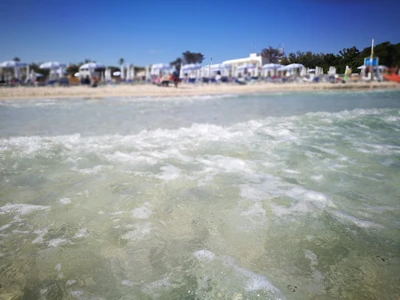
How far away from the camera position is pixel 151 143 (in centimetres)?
446

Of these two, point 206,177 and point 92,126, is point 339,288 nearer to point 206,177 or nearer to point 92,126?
point 206,177

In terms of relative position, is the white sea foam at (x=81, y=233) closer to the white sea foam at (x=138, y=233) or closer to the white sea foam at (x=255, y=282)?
the white sea foam at (x=138, y=233)

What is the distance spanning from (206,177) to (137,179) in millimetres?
751

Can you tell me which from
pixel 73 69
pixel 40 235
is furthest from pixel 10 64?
pixel 40 235

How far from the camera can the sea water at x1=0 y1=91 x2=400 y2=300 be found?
1.30m

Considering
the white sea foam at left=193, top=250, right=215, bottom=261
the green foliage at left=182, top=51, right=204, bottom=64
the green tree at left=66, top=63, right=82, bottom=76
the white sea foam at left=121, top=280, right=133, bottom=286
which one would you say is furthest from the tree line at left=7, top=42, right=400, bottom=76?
the green tree at left=66, top=63, right=82, bottom=76

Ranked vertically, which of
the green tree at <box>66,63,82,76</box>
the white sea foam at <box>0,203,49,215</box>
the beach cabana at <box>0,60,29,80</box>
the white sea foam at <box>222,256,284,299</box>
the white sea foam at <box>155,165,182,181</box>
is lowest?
the white sea foam at <box>222,256,284,299</box>

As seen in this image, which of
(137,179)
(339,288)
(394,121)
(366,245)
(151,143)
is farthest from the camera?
(394,121)

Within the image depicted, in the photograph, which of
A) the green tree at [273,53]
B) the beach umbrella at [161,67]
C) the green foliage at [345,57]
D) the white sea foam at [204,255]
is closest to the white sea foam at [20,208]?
the white sea foam at [204,255]

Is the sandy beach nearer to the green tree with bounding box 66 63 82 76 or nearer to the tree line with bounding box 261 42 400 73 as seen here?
the tree line with bounding box 261 42 400 73

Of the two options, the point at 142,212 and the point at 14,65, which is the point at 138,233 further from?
the point at 14,65

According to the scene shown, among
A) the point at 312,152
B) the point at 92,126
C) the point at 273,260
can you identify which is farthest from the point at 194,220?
the point at 92,126

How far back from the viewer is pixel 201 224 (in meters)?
1.84

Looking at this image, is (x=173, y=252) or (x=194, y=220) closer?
(x=173, y=252)
